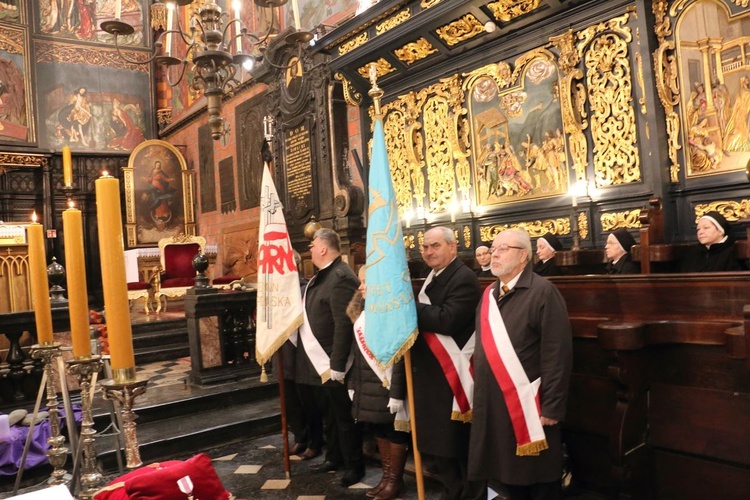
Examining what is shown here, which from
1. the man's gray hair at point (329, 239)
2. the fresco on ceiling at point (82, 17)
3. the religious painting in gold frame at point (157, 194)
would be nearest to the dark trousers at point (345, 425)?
the man's gray hair at point (329, 239)

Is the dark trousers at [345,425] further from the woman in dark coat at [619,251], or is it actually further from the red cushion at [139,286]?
the red cushion at [139,286]

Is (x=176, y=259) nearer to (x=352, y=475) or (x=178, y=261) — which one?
(x=178, y=261)

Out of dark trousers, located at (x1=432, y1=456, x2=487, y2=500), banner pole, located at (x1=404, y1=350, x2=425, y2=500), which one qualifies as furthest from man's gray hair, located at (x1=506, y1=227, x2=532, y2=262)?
dark trousers, located at (x1=432, y1=456, x2=487, y2=500)

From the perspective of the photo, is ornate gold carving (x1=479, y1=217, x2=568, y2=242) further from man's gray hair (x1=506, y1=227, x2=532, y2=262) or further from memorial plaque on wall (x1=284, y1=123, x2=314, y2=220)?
memorial plaque on wall (x1=284, y1=123, x2=314, y2=220)

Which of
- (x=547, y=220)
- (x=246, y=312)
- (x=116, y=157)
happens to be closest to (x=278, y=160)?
(x=246, y=312)

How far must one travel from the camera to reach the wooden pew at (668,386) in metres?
2.60

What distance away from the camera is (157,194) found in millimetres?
12820

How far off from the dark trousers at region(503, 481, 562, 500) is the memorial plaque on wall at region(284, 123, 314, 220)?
6.53m

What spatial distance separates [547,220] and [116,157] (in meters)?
11.2

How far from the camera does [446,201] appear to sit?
6910 mm

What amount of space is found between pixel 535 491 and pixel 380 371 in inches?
42.1

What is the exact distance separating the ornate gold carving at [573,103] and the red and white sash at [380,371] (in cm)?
311

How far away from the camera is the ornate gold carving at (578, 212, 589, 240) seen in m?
5.44

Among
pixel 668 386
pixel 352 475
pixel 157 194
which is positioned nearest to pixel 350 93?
pixel 352 475
